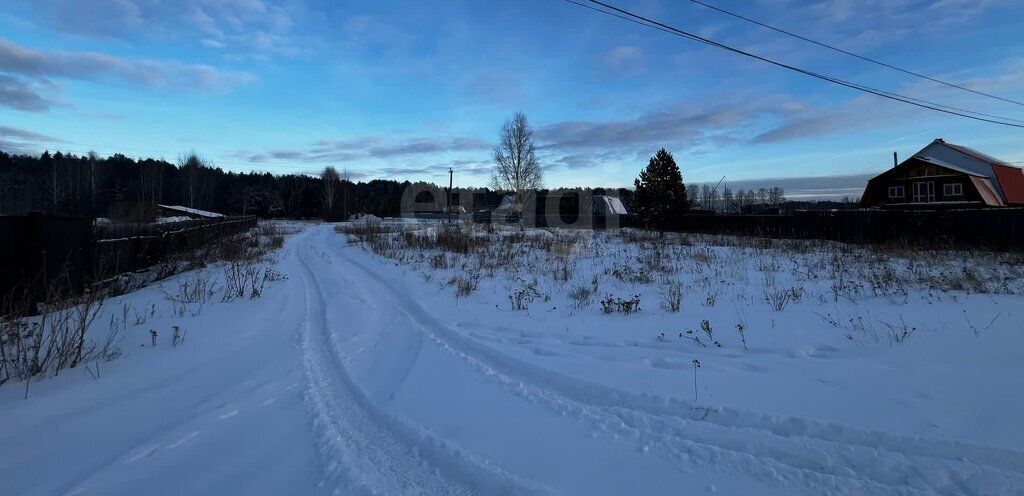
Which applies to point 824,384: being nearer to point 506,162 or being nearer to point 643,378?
point 643,378

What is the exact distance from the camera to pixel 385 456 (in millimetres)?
2756

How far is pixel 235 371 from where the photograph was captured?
429 centimetres

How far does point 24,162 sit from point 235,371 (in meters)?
113

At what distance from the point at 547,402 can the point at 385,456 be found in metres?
1.36

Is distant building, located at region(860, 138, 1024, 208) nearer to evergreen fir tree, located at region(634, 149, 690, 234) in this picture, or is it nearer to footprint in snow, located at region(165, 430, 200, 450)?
evergreen fir tree, located at region(634, 149, 690, 234)

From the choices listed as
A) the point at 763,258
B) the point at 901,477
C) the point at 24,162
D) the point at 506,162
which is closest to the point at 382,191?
the point at 24,162

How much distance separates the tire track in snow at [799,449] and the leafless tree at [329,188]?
72.3 metres

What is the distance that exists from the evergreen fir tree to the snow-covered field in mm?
18676

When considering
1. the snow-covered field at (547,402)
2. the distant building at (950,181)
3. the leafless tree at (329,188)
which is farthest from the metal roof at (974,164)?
the leafless tree at (329,188)

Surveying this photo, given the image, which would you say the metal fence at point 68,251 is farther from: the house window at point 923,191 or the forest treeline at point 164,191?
the house window at point 923,191

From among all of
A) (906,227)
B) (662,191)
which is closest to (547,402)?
(662,191)

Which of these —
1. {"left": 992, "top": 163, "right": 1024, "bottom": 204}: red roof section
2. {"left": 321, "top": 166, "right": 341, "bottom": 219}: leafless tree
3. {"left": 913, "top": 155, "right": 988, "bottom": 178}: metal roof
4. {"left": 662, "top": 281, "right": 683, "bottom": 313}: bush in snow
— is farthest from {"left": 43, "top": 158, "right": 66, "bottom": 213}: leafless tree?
{"left": 992, "top": 163, "right": 1024, "bottom": 204}: red roof section

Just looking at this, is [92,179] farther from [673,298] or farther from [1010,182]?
[1010,182]

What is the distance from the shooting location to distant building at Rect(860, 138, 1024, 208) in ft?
99.3
